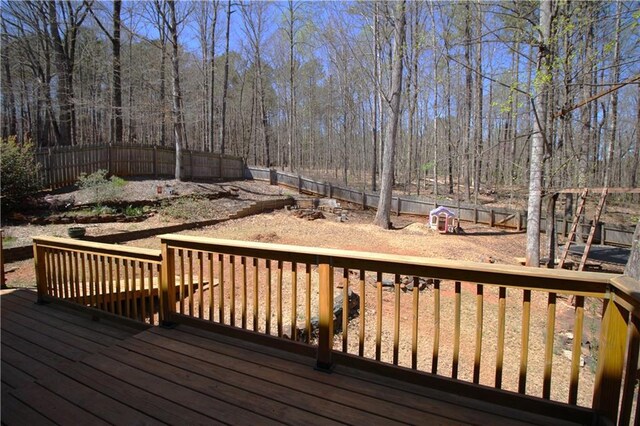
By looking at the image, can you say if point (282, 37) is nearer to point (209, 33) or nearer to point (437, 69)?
point (209, 33)

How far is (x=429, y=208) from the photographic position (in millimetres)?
18531

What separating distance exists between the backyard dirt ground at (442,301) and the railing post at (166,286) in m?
1.69

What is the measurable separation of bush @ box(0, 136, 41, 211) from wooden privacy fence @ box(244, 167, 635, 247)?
12.2m

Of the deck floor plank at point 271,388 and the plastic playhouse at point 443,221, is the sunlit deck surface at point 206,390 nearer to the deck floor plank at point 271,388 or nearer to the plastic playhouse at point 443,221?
the deck floor plank at point 271,388

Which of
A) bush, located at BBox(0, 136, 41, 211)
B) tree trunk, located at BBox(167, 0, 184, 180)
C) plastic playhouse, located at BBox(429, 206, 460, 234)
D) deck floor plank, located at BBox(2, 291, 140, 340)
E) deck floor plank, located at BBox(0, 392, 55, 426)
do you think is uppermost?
tree trunk, located at BBox(167, 0, 184, 180)

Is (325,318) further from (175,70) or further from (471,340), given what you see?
(175,70)

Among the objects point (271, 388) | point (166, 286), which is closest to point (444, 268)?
point (271, 388)

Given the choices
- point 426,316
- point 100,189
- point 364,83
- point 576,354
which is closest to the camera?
point 576,354

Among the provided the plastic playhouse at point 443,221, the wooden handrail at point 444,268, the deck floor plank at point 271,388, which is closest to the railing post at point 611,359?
the wooden handrail at point 444,268

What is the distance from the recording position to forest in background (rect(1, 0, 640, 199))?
908 cm

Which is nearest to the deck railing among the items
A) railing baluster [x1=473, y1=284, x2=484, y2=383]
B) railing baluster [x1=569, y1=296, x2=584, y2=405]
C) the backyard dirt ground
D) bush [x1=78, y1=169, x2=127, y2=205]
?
the backyard dirt ground

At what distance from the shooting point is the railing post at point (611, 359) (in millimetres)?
1773

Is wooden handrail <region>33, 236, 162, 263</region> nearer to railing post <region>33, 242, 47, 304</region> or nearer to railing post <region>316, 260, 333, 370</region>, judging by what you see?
railing post <region>33, 242, 47, 304</region>

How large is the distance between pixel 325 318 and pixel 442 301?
17.0 feet
